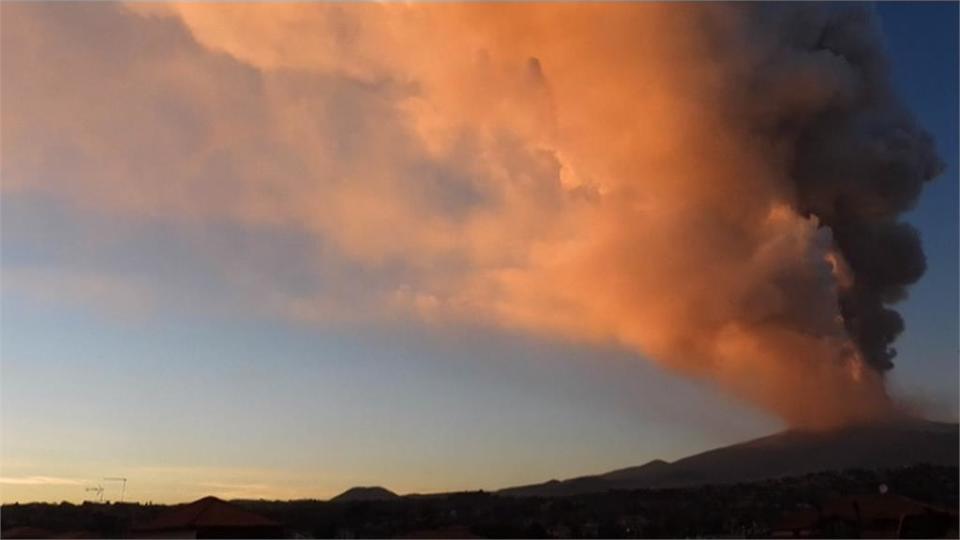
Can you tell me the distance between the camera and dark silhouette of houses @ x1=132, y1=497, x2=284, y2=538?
18.2 m

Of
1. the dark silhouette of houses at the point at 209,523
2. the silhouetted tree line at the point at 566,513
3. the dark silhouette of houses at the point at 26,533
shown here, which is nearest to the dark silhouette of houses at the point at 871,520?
the silhouetted tree line at the point at 566,513

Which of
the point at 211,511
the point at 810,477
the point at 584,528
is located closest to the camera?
the point at 211,511

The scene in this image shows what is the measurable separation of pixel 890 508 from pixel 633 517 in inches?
200

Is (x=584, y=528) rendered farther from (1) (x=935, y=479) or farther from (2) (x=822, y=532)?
(1) (x=935, y=479)

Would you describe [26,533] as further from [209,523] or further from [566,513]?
[566,513]

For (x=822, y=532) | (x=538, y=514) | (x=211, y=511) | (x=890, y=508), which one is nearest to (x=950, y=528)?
(x=890, y=508)

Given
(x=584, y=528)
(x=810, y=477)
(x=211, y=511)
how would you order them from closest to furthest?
(x=211, y=511), (x=584, y=528), (x=810, y=477)

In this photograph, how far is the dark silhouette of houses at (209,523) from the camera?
18.2 meters

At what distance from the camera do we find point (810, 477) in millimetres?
21531

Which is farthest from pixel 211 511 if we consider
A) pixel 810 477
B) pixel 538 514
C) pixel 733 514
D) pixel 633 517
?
pixel 810 477

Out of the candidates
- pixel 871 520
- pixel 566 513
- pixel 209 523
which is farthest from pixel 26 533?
pixel 871 520

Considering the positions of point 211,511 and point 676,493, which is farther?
point 676,493

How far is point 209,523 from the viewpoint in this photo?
720 inches

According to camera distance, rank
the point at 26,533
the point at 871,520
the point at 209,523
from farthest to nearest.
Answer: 1. the point at 26,533
2. the point at 871,520
3. the point at 209,523
